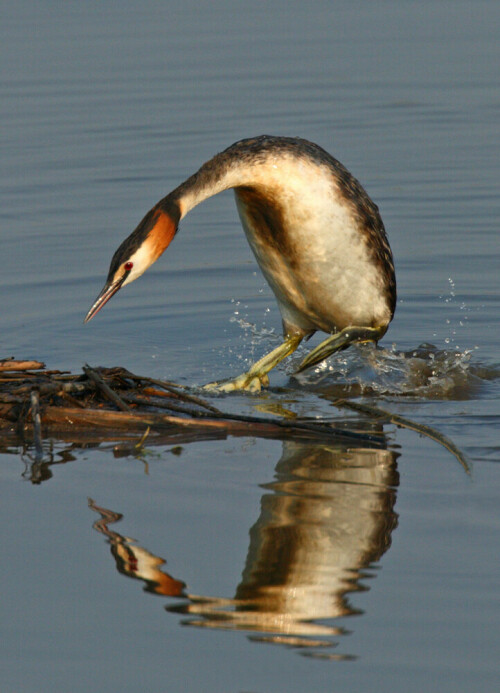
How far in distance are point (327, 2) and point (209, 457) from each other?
15038 mm

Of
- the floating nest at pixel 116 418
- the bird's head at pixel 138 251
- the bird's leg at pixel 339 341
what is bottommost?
the floating nest at pixel 116 418

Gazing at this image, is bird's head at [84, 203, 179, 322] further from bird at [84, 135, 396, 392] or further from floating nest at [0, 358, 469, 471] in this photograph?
floating nest at [0, 358, 469, 471]

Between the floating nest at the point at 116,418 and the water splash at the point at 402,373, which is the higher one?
the water splash at the point at 402,373

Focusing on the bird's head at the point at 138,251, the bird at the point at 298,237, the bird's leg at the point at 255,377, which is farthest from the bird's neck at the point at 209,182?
the bird's leg at the point at 255,377

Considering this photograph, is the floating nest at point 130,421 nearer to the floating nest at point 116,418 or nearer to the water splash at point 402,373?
the floating nest at point 116,418

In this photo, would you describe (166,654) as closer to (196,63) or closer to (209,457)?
(209,457)

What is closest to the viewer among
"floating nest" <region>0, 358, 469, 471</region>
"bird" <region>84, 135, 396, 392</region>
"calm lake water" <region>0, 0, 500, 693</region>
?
"calm lake water" <region>0, 0, 500, 693</region>

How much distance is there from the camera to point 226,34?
17.6 m

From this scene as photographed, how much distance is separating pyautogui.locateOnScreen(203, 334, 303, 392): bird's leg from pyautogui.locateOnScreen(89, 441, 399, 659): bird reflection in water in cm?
158

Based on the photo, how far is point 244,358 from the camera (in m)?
8.35

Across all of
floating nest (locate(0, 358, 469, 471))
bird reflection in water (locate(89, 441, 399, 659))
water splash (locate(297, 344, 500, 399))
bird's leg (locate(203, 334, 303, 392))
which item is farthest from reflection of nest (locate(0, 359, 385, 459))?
water splash (locate(297, 344, 500, 399))

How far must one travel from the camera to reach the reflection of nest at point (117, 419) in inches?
239

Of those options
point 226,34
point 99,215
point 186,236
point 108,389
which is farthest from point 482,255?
point 226,34

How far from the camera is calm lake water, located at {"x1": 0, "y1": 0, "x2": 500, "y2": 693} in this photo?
13.7 feet
